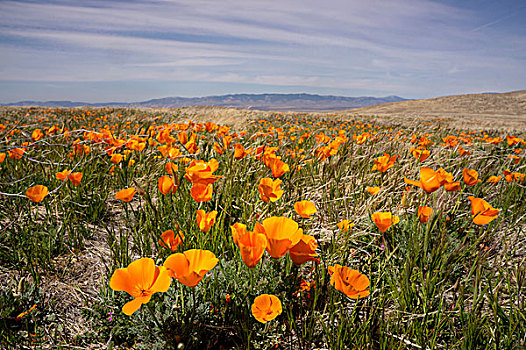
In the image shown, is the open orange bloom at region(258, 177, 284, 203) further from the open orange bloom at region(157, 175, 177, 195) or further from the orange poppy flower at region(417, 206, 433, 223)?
the orange poppy flower at region(417, 206, 433, 223)

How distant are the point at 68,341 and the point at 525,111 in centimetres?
5956

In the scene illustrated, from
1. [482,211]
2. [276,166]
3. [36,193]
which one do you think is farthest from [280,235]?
[36,193]

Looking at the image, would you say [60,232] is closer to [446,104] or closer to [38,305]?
[38,305]

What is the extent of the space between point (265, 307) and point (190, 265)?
→ 331mm

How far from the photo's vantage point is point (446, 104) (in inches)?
1982

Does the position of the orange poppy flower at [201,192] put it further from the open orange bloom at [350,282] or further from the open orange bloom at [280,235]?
the open orange bloom at [350,282]

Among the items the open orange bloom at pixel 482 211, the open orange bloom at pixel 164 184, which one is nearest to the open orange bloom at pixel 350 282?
the open orange bloom at pixel 482 211

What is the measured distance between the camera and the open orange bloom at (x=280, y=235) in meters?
0.99

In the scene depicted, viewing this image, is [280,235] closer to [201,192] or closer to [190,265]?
[190,265]

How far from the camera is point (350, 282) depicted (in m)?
1.08

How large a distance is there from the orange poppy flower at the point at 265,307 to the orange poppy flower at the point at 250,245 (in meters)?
0.18

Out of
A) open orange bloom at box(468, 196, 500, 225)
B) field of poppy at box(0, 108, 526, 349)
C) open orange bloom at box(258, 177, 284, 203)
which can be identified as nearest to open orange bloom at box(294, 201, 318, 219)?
field of poppy at box(0, 108, 526, 349)

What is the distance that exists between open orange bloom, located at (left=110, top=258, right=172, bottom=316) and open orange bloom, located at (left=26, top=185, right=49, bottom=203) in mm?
1023

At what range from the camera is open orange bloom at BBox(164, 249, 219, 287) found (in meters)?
0.88
